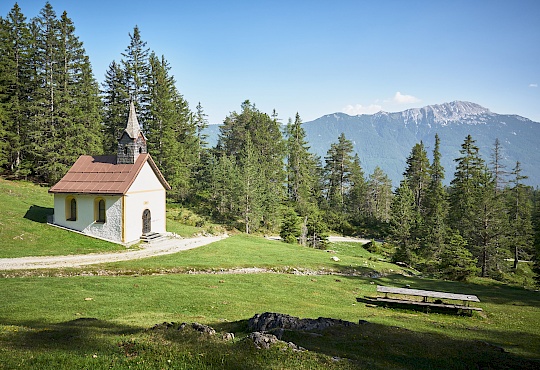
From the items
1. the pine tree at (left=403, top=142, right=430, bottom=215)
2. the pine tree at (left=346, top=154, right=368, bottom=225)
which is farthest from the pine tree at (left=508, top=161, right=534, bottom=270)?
the pine tree at (left=346, top=154, right=368, bottom=225)

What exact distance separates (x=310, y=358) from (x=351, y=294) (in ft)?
44.1

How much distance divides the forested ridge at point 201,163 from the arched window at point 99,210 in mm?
15700

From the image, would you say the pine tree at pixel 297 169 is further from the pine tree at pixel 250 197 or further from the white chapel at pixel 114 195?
the white chapel at pixel 114 195

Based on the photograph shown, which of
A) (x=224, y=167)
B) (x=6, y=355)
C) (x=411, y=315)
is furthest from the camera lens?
(x=224, y=167)

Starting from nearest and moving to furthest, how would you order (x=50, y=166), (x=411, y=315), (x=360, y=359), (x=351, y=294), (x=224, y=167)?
(x=360, y=359) → (x=411, y=315) → (x=351, y=294) → (x=50, y=166) → (x=224, y=167)

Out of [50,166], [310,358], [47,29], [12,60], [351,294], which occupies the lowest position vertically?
[351,294]

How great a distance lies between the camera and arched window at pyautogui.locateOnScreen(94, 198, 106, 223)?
97.2 feet

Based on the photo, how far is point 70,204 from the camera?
30391mm

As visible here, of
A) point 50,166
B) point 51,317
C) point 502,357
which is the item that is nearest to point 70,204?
point 50,166

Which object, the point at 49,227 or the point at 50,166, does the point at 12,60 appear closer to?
the point at 50,166

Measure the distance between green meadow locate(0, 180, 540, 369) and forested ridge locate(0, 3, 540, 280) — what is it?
10.8 meters

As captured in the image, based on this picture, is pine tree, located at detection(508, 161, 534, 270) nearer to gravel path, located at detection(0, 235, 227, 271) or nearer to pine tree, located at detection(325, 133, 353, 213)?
pine tree, located at detection(325, 133, 353, 213)

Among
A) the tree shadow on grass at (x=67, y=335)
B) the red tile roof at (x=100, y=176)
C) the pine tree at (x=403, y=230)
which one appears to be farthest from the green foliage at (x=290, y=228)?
the tree shadow on grass at (x=67, y=335)

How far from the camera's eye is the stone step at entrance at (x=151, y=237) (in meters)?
31.0
